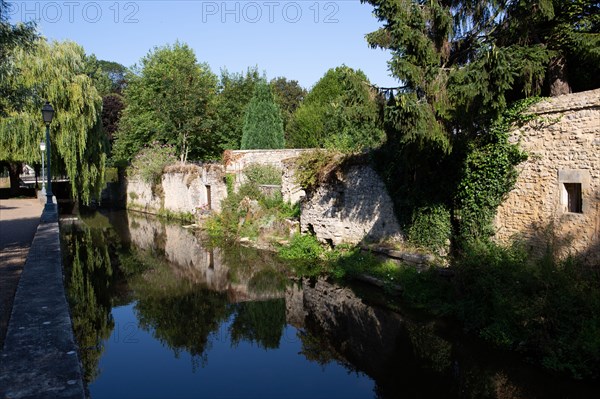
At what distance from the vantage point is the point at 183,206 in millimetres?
26156

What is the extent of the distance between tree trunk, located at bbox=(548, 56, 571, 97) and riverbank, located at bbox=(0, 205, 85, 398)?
30.6ft

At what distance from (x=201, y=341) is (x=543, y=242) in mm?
6384

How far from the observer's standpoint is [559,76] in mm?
9445

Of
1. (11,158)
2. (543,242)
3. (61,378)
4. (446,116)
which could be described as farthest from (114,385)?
(11,158)

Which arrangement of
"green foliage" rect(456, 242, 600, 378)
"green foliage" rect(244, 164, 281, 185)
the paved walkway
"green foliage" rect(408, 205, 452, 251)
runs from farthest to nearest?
1. "green foliage" rect(244, 164, 281, 185)
2. "green foliage" rect(408, 205, 452, 251)
3. "green foliage" rect(456, 242, 600, 378)
4. the paved walkway

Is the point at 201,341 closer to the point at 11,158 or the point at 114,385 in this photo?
the point at 114,385

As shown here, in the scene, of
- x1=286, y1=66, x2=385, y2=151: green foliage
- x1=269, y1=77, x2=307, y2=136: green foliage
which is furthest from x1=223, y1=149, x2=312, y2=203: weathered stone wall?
x1=269, y1=77, x2=307, y2=136: green foliage

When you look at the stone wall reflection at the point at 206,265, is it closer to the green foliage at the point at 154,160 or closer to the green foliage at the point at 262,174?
the green foliage at the point at 262,174

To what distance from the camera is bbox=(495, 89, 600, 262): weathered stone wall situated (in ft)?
25.6

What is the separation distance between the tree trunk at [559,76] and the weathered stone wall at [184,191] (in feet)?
51.5

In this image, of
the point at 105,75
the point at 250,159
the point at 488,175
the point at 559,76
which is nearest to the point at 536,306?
the point at 488,175

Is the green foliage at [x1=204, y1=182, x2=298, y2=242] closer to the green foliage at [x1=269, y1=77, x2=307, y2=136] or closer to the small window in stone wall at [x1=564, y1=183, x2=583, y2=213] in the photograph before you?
the small window in stone wall at [x1=564, y1=183, x2=583, y2=213]

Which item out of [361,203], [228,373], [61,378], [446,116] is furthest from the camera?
[361,203]

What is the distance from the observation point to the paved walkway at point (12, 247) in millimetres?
6246
